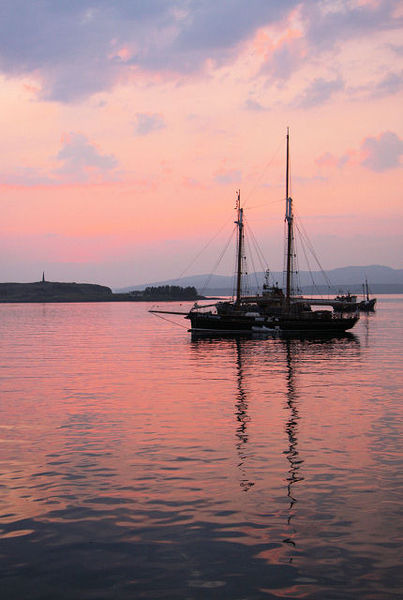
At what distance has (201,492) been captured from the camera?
47.7 ft

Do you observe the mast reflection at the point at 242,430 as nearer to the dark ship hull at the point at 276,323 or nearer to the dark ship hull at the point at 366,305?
the dark ship hull at the point at 276,323

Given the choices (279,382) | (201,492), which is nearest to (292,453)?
(201,492)

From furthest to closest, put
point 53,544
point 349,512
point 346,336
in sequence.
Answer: point 346,336 < point 349,512 < point 53,544

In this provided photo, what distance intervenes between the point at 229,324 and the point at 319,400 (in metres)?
54.8

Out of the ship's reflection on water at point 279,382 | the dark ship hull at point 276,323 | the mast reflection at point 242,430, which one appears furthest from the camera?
the dark ship hull at point 276,323

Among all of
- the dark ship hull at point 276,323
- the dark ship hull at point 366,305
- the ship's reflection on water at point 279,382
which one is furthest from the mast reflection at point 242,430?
the dark ship hull at point 366,305

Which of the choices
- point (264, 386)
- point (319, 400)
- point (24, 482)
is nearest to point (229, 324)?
point (264, 386)

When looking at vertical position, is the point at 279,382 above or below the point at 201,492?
below

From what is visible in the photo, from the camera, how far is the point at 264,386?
33406mm

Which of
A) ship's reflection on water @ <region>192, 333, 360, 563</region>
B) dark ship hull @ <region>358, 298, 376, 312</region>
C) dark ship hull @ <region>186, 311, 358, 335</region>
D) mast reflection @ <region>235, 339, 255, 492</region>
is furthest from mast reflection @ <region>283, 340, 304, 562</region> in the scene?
dark ship hull @ <region>358, 298, 376, 312</region>

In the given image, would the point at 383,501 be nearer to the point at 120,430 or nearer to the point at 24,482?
the point at 24,482

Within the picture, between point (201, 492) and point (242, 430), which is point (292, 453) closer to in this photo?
point (242, 430)

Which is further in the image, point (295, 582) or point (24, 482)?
point (24, 482)

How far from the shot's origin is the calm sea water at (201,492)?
10078mm
